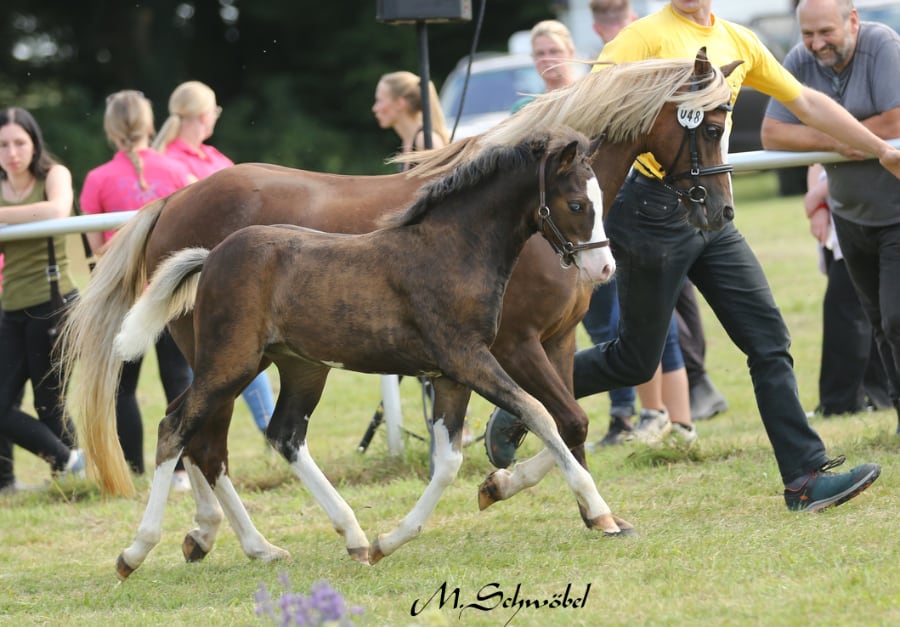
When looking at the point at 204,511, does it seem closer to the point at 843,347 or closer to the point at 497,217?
the point at 497,217

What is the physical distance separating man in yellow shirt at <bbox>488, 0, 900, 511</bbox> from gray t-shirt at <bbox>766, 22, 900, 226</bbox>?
660 mm

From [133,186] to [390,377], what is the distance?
194 centimetres

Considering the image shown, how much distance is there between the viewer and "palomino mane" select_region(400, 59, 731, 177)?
525cm

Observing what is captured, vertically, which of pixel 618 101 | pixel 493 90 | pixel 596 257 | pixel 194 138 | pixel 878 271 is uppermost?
pixel 618 101

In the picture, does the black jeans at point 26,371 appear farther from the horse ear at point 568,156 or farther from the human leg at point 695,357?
the horse ear at point 568,156

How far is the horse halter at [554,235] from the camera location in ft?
15.6

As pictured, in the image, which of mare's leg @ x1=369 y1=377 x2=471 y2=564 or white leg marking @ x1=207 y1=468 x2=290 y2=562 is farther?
white leg marking @ x1=207 y1=468 x2=290 y2=562

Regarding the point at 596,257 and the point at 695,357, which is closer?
the point at 596,257

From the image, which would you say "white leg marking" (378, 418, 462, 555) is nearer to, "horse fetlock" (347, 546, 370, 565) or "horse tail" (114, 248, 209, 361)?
"horse fetlock" (347, 546, 370, 565)

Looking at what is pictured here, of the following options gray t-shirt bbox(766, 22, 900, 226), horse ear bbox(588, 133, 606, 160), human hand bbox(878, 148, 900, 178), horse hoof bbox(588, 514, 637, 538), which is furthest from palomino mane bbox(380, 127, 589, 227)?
gray t-shirt bbox(766, 22, 900, 226)

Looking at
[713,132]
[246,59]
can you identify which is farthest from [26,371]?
[246,59]

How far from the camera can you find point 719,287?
5.61 meters

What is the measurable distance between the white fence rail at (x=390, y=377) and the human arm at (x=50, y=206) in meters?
0.06

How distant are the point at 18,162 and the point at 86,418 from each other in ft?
7.52
